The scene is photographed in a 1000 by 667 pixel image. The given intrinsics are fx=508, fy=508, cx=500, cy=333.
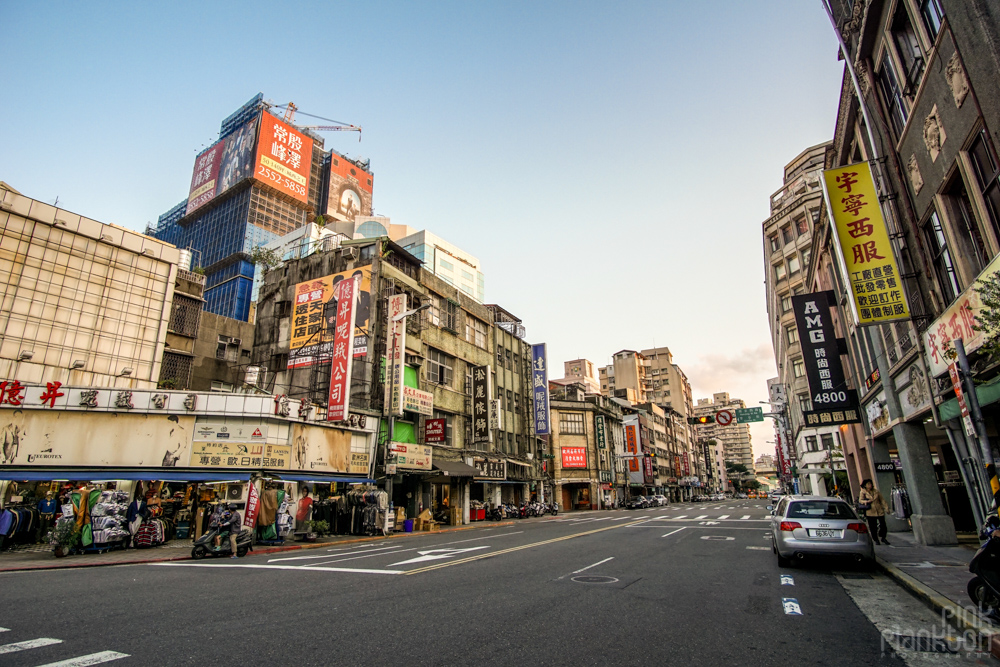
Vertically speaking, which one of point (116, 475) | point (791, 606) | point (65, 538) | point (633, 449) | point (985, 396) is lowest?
point (791, 606)

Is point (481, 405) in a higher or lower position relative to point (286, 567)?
higher

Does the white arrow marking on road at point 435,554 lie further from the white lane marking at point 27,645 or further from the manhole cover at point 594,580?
the white lane marking at point 27,645

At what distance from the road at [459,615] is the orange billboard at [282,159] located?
4705 inches

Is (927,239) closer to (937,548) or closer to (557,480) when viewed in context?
(937,548)

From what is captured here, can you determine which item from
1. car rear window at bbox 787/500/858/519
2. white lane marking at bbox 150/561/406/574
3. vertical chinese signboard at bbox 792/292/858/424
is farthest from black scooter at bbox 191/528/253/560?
vertical chinese signboard at bbox 792/292/858/424

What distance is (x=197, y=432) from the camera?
814 inches

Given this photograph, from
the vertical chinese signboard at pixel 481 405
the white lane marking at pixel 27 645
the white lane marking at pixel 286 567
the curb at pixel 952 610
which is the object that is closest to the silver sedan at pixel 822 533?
the curb at pixel 952 610

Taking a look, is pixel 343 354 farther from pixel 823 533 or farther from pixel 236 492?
pixel 823 533

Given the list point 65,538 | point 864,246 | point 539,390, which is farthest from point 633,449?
point 65,538

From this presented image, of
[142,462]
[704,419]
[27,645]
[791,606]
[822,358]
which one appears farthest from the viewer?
[704,419]

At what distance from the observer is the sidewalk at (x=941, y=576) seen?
5.76 metres

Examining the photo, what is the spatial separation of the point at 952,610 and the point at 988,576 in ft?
2.91

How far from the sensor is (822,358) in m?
22.5

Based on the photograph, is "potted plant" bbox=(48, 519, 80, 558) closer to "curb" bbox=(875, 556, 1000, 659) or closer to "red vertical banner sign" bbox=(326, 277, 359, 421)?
"red vertical banner sign" bbox=(326, 277, 359, 421)
